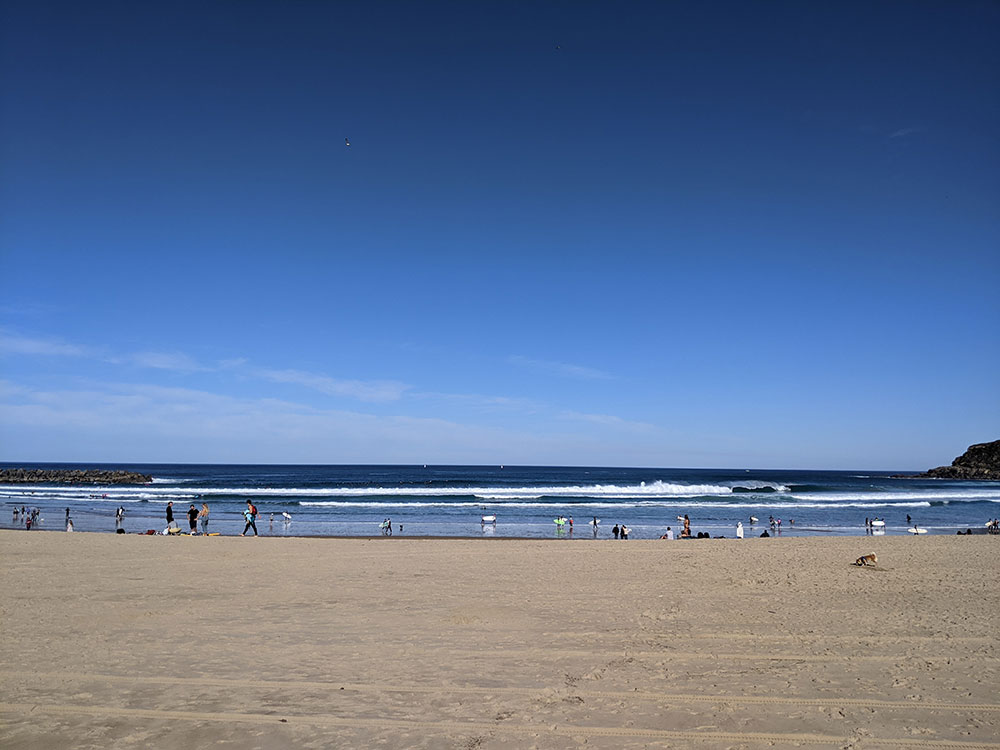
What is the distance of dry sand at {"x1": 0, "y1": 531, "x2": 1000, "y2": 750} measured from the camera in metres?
5.69

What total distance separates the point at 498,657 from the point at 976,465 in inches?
4768

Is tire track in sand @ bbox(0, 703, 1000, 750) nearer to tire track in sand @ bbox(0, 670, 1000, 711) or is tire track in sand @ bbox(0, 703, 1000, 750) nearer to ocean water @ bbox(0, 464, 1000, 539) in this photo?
tire track in sand @ bbox(0, 670, 1000, 711)

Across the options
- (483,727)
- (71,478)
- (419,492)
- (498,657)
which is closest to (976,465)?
(419,492)

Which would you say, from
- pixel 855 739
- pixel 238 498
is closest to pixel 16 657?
pixel 855 739

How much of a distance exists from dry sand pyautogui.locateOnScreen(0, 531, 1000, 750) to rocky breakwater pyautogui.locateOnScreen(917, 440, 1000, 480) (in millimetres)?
100891

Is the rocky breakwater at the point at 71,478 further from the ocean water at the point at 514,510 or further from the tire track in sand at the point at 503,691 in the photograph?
the tire track in sand at the point at 503,691

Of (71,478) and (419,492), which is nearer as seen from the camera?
(419,492)

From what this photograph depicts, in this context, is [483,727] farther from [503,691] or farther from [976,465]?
[976,465]

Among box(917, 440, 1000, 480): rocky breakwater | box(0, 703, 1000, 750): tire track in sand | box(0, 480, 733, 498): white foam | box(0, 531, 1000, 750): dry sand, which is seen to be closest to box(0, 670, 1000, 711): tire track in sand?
box(0, 531, 1000, 750): dry sand

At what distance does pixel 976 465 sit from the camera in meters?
99.9

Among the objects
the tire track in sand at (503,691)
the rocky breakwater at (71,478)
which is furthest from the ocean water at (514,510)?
the tire track in sand at (503,691)

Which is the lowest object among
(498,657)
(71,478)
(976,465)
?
(976,465)

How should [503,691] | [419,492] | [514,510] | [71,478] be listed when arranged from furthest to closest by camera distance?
[71,478]
[419,492]
[514,510]
[503,691]

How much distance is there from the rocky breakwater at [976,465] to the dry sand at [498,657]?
101 metres
